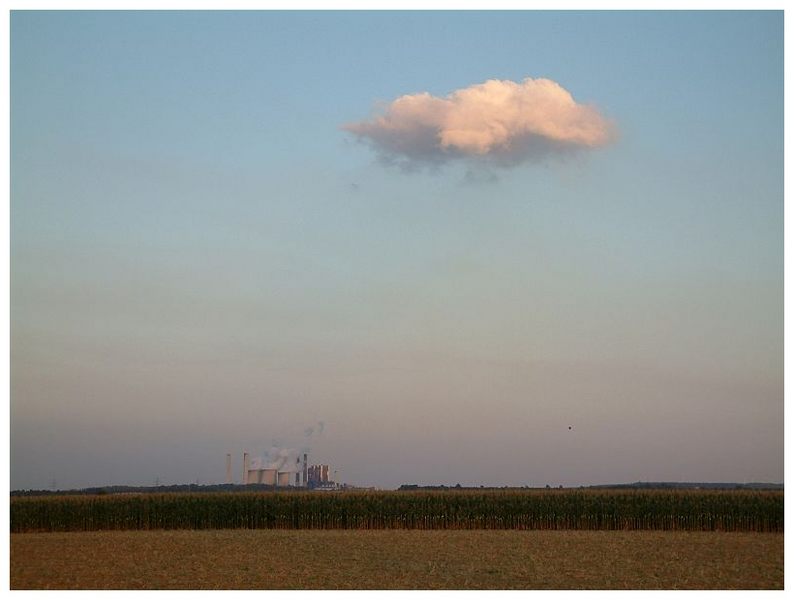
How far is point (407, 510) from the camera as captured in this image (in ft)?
141

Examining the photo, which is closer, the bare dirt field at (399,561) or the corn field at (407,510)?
the bare dirt field at (399,561)

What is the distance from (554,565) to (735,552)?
23.3ft

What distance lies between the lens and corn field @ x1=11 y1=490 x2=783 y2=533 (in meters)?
41.6

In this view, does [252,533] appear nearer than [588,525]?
Yes

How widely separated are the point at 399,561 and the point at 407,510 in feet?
53.2

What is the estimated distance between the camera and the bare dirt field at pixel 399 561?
74.8ft

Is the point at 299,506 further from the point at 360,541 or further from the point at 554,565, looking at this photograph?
the point at 554,565

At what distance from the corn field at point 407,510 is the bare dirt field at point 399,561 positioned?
14.6 feet

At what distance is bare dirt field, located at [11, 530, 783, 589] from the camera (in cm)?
2281

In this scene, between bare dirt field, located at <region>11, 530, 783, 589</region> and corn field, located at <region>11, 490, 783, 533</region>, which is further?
corn field, located at <region>11, 490, 783, 533</region>

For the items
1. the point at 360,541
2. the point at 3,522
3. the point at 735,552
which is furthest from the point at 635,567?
the point at 3,522

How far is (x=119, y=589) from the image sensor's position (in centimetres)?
2184

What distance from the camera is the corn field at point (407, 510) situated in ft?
136

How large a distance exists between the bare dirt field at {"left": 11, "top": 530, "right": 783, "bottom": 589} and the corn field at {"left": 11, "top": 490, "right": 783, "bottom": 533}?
4456mm
